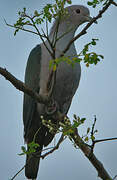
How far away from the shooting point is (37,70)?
4656 mm

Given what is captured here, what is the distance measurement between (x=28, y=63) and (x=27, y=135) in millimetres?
1045

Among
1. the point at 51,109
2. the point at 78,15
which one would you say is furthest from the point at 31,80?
the point at 78,15

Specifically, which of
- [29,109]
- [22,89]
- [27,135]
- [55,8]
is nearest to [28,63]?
[29,109]

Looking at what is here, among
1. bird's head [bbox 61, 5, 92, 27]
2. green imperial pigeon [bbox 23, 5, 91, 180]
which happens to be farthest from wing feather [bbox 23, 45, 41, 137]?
bird's head [bbox 61, 5, 92, 27]

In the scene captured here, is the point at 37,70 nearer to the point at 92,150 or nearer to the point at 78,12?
the point at 78,12

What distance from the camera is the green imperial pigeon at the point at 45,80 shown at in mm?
4496

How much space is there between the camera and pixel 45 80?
451 centimetres

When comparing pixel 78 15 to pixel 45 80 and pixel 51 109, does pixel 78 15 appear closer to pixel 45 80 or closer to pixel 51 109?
pixel 45 80

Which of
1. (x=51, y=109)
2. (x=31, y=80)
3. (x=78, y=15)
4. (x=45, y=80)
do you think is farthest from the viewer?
(x=78, y=15)

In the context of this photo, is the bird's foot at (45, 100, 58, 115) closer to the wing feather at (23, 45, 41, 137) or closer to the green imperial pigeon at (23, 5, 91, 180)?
the green imperial pigeon at (23, 5, 91, 180)

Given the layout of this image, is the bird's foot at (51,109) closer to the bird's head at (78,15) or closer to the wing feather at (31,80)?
the wing feather at (31,80)

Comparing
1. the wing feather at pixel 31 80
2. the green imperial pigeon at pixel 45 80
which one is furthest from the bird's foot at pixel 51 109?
the wing feather at pixel 31 80

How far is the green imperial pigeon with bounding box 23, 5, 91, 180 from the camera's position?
177 inches

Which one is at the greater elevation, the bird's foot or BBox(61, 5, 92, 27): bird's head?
BBox(61, 5, 92, 27): bird's head
